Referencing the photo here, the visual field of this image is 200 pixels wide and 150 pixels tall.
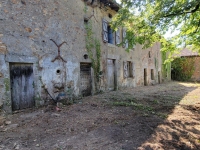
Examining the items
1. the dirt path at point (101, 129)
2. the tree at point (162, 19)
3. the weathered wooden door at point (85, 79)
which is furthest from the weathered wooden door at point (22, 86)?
the tree at point (162, 19)

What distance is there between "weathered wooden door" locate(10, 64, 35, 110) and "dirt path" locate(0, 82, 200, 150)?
0.38 meters

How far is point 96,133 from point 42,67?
3.70 m

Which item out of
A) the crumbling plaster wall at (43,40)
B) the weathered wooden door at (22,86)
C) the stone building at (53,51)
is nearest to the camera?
the crumbling plaster wall at (43,40)

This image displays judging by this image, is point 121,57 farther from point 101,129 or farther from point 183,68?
point 183,68

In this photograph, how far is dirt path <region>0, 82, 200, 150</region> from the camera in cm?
313

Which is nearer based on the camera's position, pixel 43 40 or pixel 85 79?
pixel 43 40

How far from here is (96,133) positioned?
145 inches

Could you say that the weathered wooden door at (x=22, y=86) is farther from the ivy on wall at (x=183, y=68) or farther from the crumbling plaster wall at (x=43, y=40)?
the ivy on wall at (x=183, y=68)

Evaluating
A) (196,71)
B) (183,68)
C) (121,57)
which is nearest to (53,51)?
(121,57)

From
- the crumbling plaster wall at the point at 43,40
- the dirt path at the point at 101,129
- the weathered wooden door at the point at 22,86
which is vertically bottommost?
the dirt path at the point at 101,129

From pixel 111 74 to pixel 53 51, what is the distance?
4.61 meters

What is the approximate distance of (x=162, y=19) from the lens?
6.02 metres

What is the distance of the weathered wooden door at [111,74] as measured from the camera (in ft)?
32.5

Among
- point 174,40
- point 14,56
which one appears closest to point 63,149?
point 14,56
